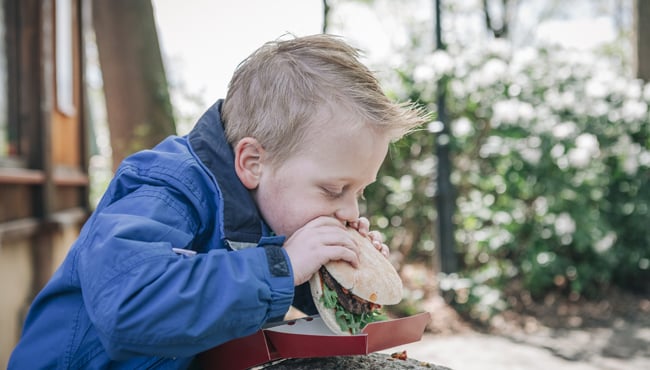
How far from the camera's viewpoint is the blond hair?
186 centimetres

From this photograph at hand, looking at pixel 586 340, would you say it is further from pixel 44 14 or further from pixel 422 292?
pixel 44 14

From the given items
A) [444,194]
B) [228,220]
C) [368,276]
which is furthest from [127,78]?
[368,276]

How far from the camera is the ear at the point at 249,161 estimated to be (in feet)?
6.23

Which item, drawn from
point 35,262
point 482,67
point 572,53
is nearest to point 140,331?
point 35,262

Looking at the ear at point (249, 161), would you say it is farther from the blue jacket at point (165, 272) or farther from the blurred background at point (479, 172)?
the blurred background at point (479, 172)

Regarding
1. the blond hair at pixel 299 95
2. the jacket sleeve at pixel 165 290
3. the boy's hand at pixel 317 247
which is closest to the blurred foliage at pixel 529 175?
the blond hair at pixel 299 95

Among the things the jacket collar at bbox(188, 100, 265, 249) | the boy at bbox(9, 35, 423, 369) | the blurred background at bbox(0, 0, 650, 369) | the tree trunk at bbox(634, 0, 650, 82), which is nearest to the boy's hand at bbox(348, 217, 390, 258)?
the boy at bbox(9, 35, 423, 369)

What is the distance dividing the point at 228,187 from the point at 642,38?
342 inches

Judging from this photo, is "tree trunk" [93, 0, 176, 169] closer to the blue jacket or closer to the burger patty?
the blue jacket

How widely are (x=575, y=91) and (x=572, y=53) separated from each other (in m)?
0.75

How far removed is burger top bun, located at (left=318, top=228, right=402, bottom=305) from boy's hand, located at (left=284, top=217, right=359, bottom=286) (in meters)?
0.03

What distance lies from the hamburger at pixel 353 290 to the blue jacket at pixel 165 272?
0.41 feet

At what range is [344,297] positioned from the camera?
69.6 inches

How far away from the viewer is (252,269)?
1585 mm
